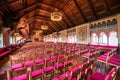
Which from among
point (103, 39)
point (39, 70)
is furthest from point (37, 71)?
point (103, 39)

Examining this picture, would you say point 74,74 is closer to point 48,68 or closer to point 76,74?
point 76,74

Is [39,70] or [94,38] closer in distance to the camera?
[39,70]

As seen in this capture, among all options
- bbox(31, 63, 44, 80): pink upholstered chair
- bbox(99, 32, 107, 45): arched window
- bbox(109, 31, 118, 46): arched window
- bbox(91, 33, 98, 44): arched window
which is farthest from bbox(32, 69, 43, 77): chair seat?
bbox(91, 33, 98, 44): arched window

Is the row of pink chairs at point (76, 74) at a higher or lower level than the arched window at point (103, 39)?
lower

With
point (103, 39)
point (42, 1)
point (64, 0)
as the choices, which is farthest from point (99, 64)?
point (42, 1)

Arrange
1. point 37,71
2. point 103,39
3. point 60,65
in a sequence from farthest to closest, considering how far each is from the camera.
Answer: point 103,39
point 60,65
point 37,71

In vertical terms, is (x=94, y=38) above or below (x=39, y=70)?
above

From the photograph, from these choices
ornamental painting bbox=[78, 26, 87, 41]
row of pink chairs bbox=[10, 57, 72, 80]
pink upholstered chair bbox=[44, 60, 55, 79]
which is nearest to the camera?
row of pink chairs bbox=[10, 57, 72, 80]

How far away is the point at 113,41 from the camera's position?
7562mm

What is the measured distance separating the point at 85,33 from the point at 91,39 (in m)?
1.13

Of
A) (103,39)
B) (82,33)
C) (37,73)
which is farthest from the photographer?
(82,33)

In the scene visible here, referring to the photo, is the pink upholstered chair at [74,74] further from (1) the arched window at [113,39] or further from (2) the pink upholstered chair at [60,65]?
(1) the arched window at [113,39]

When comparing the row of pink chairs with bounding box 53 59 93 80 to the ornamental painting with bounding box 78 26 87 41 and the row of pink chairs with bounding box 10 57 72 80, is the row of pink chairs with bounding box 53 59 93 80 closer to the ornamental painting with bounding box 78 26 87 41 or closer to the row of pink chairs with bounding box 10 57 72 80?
the row of pink chairs with bounding box 10 57 72 80

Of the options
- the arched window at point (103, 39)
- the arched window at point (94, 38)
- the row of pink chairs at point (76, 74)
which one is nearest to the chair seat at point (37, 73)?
the row of pink chairs at point (76, 74)
